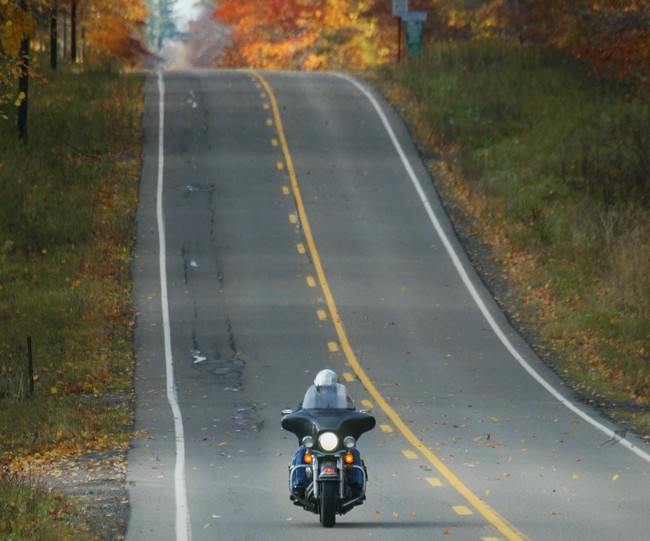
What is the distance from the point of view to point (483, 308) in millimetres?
30391

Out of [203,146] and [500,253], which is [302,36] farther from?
[500,253]

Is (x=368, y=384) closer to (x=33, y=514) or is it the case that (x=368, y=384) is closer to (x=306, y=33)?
(x=33, y=514)

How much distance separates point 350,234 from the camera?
36125 millimetres

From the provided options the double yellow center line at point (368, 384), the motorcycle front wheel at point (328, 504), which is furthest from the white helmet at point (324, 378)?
the double yellow center line at point (368, 384)

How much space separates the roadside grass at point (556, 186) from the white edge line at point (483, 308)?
23.7 inches

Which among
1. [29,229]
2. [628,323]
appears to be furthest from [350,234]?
[628,323]

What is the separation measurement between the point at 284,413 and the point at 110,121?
33.7 metres

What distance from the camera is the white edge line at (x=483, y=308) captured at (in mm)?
20344

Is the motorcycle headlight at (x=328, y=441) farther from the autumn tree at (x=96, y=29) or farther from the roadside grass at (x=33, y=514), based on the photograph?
the autumn tree at (x=96, y=29)

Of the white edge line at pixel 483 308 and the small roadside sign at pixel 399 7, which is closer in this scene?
the white edge line at pixel 483 308

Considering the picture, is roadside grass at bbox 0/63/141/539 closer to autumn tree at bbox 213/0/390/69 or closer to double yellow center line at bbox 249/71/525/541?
double yellow center line at bbox 249/71/525/541

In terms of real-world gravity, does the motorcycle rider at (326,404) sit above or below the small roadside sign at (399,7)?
below

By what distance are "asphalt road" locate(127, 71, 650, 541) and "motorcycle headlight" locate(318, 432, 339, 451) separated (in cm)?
96

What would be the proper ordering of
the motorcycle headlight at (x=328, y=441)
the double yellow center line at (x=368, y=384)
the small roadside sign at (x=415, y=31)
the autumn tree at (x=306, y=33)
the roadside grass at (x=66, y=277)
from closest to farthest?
1. the motorcycle headlight at (x=328, y=441)
2. the double yellow center line at (x=368, y=384)
3. the roadside grass at (x=66, y=277)
4. the small roadside sign at (x=415, y=31)
5. the autumn tree at (x=306, y=33)
